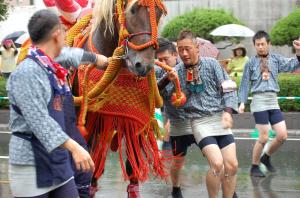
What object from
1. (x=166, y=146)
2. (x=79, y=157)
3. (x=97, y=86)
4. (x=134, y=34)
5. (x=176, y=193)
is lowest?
(x=176, y=193)

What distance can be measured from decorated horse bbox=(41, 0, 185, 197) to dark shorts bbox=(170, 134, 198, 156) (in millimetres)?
819

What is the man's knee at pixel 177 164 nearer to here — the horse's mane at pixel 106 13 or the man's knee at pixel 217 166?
the man's knee at pixel 217 166

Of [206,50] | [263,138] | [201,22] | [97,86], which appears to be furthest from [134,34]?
[201,22]

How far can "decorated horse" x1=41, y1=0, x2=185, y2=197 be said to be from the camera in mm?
5684

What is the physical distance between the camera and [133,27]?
5.68m

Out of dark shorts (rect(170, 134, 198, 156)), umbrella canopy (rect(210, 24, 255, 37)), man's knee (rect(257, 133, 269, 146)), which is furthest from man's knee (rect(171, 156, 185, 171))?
umbrella canopy (rect(210, 24, 255, 37))

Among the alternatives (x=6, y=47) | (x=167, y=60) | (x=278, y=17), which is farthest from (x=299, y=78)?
(x=278, y=17)

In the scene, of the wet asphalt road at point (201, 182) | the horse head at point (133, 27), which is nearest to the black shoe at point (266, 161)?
the wet asphalt road at point (201, 182)

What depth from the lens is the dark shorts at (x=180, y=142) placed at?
7102 millimetres

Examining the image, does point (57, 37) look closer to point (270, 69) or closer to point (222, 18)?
point (270, 69)

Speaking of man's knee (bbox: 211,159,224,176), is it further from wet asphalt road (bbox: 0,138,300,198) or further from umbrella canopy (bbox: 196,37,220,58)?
umbrella canopy (bbox: 196,37,220,58)

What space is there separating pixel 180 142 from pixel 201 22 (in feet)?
51.1

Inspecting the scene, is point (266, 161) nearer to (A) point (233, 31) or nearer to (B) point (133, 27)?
(B) point (133, 27)

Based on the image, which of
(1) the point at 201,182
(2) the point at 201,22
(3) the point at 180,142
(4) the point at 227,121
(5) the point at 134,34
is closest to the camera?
(5) the point at 134,34
